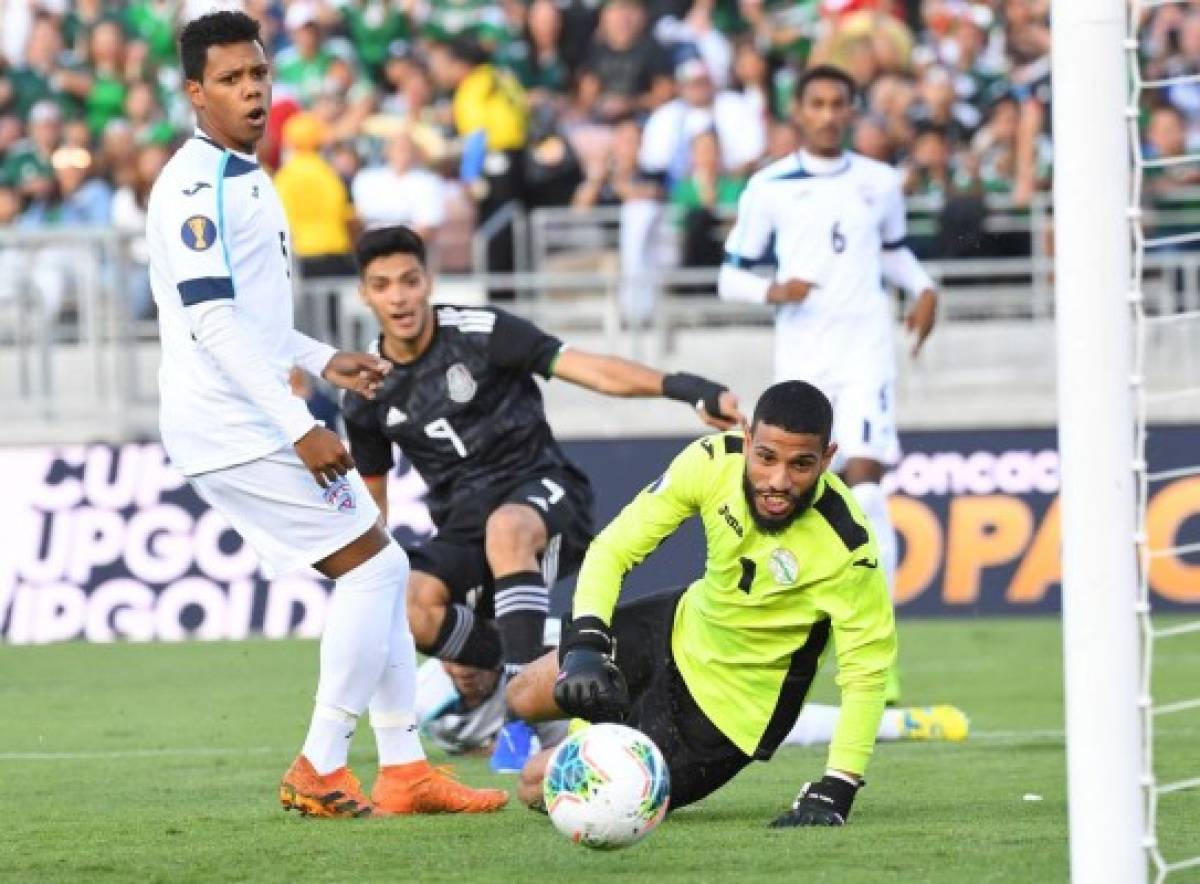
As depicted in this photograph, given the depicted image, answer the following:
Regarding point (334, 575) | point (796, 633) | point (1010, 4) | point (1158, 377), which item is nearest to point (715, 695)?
point (796, 633)

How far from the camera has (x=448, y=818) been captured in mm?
7199

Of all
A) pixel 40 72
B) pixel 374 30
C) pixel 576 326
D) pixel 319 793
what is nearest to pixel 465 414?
pixel 319 793

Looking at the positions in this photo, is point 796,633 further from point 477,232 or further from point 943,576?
point 477,232

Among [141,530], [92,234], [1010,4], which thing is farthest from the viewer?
[1010,4]

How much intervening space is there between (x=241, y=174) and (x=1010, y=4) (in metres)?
13.3

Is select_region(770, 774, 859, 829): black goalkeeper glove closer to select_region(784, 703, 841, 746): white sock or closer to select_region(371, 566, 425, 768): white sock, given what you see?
select_region(371, 566, 425, 768): white sock

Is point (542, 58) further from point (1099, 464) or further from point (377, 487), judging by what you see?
point (1099, 464)

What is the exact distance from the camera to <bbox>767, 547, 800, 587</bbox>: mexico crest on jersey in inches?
271

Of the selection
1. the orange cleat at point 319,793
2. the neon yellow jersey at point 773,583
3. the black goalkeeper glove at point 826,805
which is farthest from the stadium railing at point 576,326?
the black goalkeeper glove at point 826,805

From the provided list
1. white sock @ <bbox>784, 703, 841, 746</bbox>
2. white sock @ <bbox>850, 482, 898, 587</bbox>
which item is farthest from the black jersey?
white sock @ <bbox>850, 482, 898, 587</bbox>

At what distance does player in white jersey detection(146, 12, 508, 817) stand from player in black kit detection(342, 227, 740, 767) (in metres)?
1.29

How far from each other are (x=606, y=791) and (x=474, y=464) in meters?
2.96

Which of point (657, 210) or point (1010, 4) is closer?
point (657, 210)

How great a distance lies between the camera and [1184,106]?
17.9 meters
